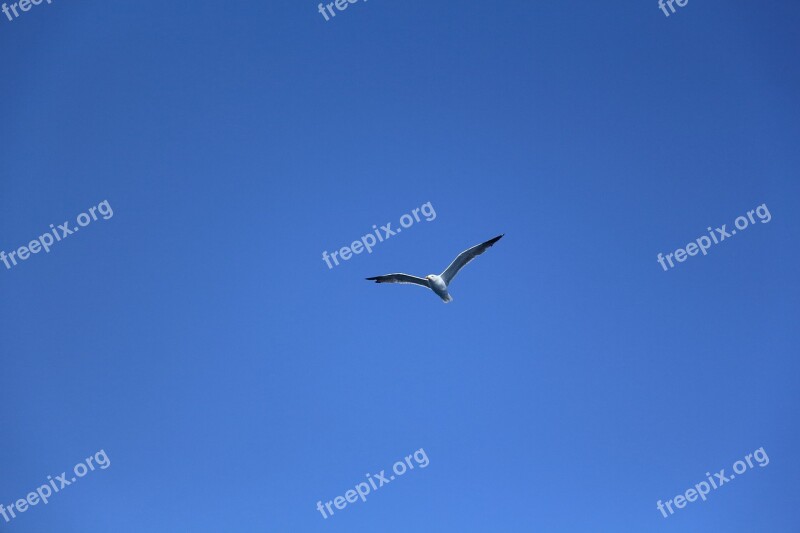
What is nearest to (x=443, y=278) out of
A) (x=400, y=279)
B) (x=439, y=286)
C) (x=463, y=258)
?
(x=439, y=286)

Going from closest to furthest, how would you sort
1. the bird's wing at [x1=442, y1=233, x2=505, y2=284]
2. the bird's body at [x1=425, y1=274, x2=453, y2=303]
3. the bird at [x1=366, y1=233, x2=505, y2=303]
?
the bird's wing at [x1=442, y1=233, x2=505, y2=284]
the bird at [x1=366, y1=233, x2=505, y2=303]
the bird's body at [x1=425, y1=274, x2=453, y2=303]

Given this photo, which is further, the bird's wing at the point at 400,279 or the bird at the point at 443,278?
the bird's wing at the point at 400,279

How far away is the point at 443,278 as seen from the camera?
59.5 feet

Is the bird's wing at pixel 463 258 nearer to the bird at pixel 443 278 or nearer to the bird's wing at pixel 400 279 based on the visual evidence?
the bird at pixel 443 278

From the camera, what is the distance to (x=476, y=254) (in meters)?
17.9

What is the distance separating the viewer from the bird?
17.8 m

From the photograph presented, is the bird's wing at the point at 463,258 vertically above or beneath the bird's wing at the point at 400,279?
beneath

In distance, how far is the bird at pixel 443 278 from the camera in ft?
58.4

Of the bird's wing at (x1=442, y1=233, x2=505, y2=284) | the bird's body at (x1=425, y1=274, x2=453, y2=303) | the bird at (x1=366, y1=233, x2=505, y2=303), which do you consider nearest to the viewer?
the bird's wing at (x1=442, y1=233, x2=505, y2=284)

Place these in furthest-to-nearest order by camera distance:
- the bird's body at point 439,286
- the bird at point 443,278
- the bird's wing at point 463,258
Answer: the bird's body at point 439,286 → the bird at point 443,278 → the bird's wing at point 463,258

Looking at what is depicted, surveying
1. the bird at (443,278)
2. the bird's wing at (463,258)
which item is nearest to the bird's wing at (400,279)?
the bird at (443,278)

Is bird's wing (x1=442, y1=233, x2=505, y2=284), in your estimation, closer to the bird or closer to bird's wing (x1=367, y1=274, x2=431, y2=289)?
the bird

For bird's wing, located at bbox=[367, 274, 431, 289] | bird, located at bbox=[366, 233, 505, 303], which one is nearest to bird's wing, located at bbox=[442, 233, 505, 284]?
bird, located at bbox=[366, 233, 505, 303]

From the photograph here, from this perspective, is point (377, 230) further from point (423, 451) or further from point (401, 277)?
point (423, 451)
